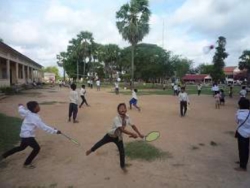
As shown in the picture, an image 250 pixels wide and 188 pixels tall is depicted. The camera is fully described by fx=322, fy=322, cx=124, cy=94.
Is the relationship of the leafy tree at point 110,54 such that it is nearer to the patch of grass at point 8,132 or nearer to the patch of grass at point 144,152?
the patch of grass at point 8,132

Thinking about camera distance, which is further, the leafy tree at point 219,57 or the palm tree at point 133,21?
the leafy tree at point 219,57

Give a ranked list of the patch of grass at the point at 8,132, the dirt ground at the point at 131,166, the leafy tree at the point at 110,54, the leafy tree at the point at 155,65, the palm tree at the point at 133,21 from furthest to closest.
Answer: the leafy tree at the point at 110,54 < the leafy tree at the point at 155,65 < the palm tree at the point at 133,21 < the patch of grass at the point at 8,132 < the dirt ground at the point at 131,166

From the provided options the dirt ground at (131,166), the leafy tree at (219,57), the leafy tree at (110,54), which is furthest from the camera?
the leafy tree at (219,57)

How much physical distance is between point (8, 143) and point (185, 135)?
542cm

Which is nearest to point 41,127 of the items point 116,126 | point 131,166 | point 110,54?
point 116,126

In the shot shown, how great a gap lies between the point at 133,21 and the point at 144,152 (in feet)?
132

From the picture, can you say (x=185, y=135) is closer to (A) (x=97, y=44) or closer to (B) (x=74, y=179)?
(B) (x=74, y=179)

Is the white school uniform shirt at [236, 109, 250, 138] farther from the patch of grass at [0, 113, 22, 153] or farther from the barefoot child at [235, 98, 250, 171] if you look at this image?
the patch of grass at [0, 113, 22, 153]

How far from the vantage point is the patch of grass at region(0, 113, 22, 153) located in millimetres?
8781

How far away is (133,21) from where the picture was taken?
1829 inches

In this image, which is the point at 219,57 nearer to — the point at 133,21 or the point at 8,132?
the point at 133,21

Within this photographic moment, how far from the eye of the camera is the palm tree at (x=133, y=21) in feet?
150

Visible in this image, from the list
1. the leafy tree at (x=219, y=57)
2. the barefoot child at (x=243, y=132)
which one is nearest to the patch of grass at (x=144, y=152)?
the barefoot child at (x=243, y=132)

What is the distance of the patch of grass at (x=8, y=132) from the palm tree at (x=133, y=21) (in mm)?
34112
